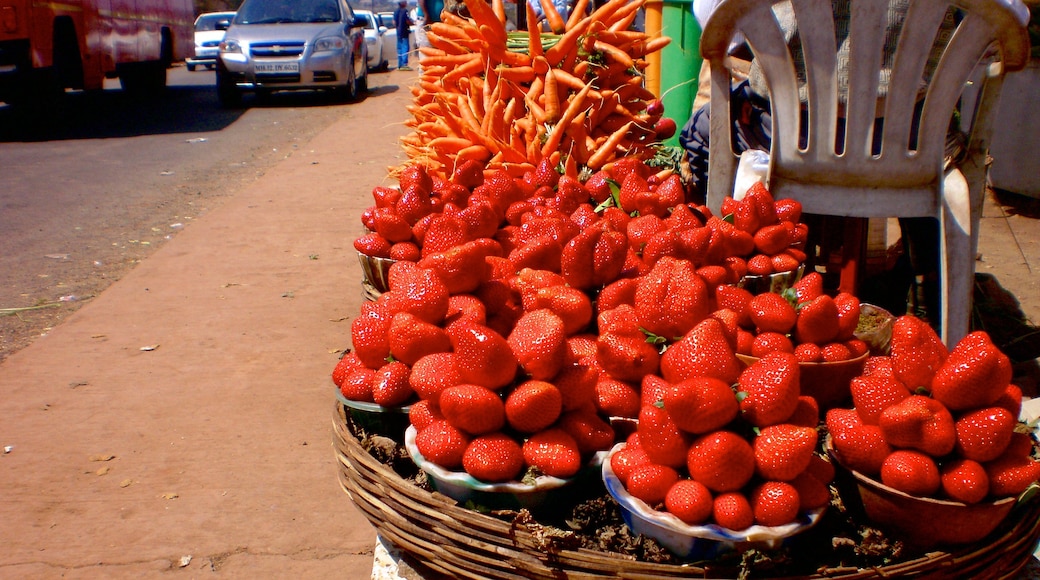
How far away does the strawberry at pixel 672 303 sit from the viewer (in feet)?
5.59

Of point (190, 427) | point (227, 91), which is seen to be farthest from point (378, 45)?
point (190, 427)

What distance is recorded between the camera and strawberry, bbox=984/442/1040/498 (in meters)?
1.37

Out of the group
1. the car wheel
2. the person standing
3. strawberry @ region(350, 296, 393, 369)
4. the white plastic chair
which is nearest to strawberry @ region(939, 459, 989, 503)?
strawberry @ region(350, 296, 393, 369)

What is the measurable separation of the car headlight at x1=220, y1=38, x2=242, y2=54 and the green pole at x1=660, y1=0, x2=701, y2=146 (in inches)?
357

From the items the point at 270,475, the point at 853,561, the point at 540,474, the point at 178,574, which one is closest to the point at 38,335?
the point at 270,475

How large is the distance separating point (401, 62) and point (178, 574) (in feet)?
66.6

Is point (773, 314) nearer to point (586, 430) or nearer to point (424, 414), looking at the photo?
point (586, 430)

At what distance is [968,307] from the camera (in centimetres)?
289

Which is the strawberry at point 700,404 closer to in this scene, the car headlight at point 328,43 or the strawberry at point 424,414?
the strawberry at point 424,414

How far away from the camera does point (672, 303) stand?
5.64 ft

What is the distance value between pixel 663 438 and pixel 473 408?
36 cm

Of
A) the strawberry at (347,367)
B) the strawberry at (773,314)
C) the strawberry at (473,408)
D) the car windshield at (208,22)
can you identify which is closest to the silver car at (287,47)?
the strawberry at (347,367)

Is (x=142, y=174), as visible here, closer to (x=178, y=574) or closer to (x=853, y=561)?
(x=178, y=574)

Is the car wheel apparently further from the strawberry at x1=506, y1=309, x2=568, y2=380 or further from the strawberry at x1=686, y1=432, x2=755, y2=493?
the strawberry at x1=686, y1=432, x2=755, y2=493
